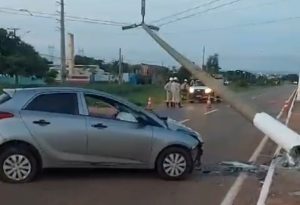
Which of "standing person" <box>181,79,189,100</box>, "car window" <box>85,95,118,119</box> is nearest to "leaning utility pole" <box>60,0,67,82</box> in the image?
"standing person" <box>181,79,189,100</box>

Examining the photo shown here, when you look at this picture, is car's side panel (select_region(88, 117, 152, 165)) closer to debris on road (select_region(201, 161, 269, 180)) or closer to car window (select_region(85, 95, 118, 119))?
car window (select_region(85, 95, 118, 119))

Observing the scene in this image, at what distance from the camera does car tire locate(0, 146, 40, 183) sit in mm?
9695

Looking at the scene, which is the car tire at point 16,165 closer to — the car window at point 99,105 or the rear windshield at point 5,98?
the rear windshield at point 5,98

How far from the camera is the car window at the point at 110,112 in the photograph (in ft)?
33.5

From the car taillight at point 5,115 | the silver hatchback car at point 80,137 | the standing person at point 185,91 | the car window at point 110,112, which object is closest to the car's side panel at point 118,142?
the silver hatchback car at point 80,137

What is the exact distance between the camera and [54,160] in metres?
9.92

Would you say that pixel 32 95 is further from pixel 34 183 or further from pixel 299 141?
pixel 299 141

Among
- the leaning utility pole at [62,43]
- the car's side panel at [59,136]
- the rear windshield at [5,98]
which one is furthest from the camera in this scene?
the leaning utility pole at [62,43]

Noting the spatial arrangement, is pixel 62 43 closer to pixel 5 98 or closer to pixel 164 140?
pixel 5 98

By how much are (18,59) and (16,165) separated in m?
60.6

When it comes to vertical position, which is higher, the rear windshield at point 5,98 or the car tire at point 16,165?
the rear windshield at point 5,98

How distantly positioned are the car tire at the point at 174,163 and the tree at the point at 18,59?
59.4 metres

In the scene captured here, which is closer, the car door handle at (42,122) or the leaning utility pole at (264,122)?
the leaning utility pole at (264,122)

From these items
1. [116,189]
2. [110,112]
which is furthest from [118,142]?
[116,189]
